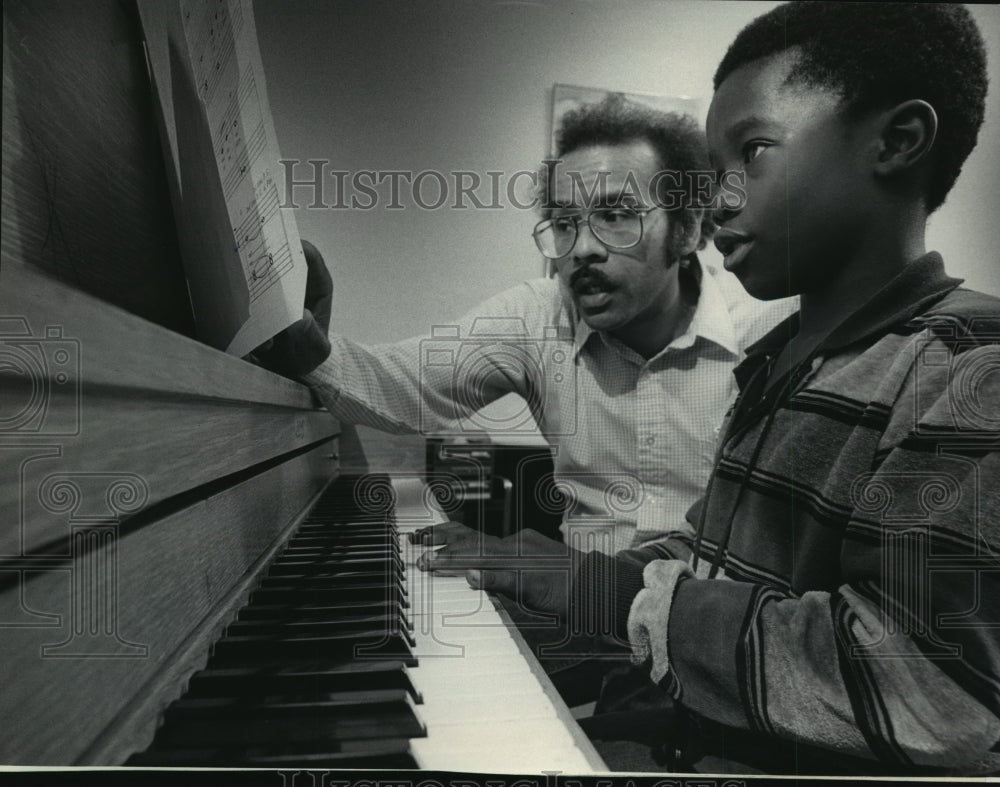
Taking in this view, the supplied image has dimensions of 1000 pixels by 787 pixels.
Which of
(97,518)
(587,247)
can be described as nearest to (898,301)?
(587,247)

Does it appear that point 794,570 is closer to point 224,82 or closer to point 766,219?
point 766,219

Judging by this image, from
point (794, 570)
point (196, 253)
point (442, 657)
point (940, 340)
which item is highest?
point (196, 253)

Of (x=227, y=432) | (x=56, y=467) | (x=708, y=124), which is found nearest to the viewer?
(x=56, y=467)

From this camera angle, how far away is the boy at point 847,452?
36.6 inches

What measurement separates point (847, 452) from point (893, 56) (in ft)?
1.77

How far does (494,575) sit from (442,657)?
16cm

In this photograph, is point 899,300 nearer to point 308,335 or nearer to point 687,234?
point 687,234

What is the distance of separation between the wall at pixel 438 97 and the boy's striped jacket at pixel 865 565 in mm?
252

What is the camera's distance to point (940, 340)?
0.97 metres

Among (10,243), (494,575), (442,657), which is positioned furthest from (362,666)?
(10,243)

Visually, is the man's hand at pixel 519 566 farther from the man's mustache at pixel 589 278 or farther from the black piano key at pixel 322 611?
the man's mustache at pixel 589 278

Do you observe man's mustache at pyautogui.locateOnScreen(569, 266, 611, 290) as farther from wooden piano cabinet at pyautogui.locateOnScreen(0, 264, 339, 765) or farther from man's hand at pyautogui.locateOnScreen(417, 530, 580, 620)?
wooden piano cabinet at pyautogui.locateOnScreen(0, 264, 339, 765)

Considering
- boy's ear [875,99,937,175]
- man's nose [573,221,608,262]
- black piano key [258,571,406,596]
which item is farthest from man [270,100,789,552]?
boy's ear [875,99,937,175]

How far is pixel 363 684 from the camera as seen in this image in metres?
0.79
